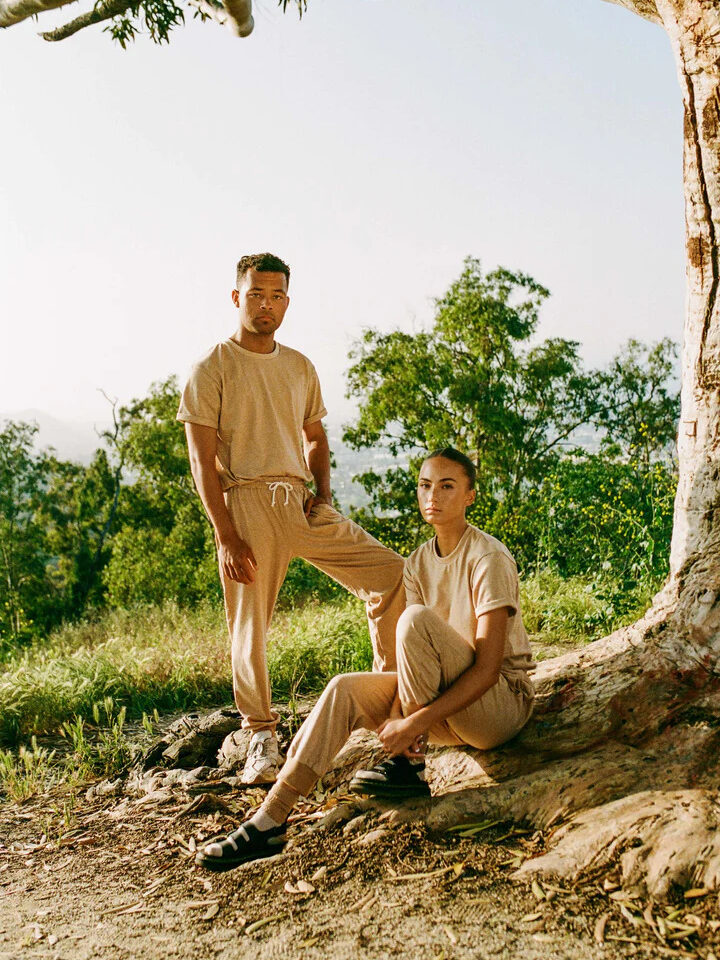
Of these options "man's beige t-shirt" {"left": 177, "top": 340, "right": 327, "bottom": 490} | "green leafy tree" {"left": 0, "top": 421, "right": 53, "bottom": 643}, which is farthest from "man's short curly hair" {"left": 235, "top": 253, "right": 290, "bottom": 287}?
"green leafy tree" {"left": 0, "top": 421, "right": 53, "bottom": 643}

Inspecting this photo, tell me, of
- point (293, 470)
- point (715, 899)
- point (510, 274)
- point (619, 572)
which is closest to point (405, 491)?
point (510, 274)

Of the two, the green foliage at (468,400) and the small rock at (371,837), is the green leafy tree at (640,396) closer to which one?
the green foliage at (468,400)

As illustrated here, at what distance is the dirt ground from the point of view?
2.57m

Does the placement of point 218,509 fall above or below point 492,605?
above

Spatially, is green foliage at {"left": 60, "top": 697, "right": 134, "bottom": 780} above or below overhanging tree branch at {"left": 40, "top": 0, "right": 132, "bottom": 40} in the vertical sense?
below

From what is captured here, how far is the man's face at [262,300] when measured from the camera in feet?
13.6

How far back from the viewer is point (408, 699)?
129 inches

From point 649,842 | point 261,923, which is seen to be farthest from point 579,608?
point 261,923

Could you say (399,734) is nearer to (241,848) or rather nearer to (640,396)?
(241,848)

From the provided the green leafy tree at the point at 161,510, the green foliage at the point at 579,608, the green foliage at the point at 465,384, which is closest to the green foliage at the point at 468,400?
the green foliage at the point at 465,384

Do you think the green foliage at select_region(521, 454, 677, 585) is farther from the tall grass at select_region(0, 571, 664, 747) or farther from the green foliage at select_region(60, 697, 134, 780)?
the green foliage at select_region(60, 697, 134, 780)

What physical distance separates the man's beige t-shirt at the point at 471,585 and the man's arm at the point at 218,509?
0.84 m

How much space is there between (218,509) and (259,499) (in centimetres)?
21

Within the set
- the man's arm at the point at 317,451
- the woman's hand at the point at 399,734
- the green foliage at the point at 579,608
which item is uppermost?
the man's arm at the point at 317,451
